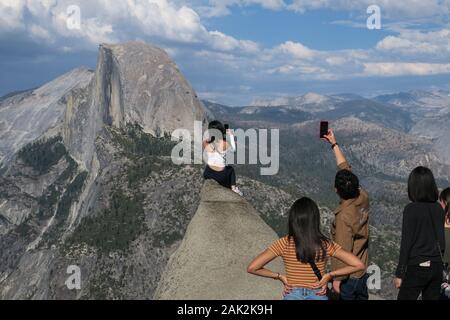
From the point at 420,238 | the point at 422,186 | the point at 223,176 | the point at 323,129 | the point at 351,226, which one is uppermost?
the point at 323,129

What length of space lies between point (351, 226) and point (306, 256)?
1.77m

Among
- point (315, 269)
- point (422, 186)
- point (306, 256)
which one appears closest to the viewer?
point (306, 256)

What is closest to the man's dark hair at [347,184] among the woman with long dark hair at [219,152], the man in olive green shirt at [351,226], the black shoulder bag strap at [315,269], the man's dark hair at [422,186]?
the man in olive green shirt at [351,226]

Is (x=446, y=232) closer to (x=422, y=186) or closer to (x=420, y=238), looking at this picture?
(x=420, y=238)

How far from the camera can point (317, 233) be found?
1196 centimetres

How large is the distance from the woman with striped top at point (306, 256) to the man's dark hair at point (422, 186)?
249 cm

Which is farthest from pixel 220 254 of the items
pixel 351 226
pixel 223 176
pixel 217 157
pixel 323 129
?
pixel 351 226

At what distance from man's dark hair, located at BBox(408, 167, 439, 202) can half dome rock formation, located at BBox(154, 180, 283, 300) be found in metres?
5.09

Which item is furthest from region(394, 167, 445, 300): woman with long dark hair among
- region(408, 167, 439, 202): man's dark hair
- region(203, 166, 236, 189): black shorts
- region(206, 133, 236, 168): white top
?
region(203, 166, 236, 189): black shorts

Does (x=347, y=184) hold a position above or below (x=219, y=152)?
below

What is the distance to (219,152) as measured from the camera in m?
19.6
